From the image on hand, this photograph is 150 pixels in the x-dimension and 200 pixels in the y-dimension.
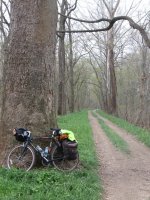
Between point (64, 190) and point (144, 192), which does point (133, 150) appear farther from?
point (64, 190)

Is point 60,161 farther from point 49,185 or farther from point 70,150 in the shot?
point 49,185

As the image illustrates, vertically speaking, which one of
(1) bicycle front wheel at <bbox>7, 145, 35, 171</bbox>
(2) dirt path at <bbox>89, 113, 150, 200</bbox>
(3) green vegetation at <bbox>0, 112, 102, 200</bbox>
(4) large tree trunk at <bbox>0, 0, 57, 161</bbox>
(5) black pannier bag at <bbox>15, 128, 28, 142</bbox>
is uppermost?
(4) large tree trunk at <bbox>0, 0, 57, 161</bbox>

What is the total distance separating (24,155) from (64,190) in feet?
6.93

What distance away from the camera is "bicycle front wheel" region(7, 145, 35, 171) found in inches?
351

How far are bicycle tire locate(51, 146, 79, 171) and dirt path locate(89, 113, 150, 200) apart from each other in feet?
2.87

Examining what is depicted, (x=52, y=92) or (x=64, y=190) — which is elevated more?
(x=52, y=92)

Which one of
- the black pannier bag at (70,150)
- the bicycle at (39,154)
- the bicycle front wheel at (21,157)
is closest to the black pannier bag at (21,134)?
the bicycle at (39,154)

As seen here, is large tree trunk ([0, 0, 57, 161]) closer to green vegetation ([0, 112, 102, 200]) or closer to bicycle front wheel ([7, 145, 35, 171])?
bicycle front wheel ([7, 145, 35, 171])

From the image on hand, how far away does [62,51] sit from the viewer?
34.7 metres

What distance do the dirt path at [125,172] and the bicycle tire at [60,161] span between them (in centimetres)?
87

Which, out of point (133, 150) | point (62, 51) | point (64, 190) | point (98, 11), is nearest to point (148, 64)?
point (98, 11)

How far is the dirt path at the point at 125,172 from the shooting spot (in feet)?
26.5

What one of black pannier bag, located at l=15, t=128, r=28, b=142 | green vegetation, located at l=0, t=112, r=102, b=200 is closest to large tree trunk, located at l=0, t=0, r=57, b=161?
black pannier bag, located at l=15, t=128, r=28, b=142

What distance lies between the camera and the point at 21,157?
895 cm
